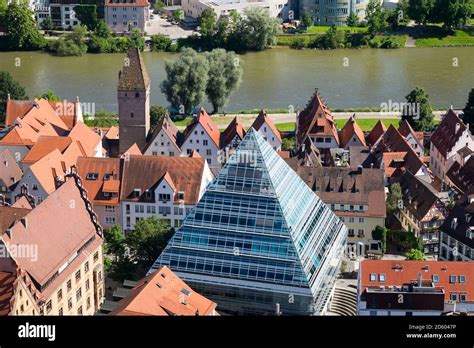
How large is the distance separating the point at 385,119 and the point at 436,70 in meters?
19.1

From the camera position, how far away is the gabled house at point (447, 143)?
46.9 m

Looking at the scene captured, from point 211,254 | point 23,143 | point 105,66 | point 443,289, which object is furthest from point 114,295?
point 105,66

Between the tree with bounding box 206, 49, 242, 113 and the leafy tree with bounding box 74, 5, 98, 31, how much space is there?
29196 mm

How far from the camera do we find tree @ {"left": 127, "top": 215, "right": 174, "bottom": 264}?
34.1 metres

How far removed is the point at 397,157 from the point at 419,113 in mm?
12322

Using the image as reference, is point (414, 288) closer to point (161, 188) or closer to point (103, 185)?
point (161, 188)

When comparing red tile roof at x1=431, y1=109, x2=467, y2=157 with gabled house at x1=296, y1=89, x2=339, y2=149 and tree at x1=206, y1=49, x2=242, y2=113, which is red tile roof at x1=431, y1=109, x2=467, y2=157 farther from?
tree at x1=206, y1=49, x2=242, y2=113

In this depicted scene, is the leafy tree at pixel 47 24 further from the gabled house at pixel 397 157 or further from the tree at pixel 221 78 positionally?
the gabled house at pixel 397 157

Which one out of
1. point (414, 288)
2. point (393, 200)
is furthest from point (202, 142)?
point (414, 288)

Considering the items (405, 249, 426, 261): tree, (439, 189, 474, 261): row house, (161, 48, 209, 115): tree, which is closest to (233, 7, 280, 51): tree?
(161, 48, 209, 115): tree

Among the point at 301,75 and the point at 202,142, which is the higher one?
the point at 301,75

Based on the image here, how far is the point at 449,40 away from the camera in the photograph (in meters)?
88.0

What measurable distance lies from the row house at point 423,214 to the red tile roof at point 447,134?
7.83 metres

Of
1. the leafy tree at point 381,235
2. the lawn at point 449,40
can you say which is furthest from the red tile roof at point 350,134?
the lawn at point 449,40
